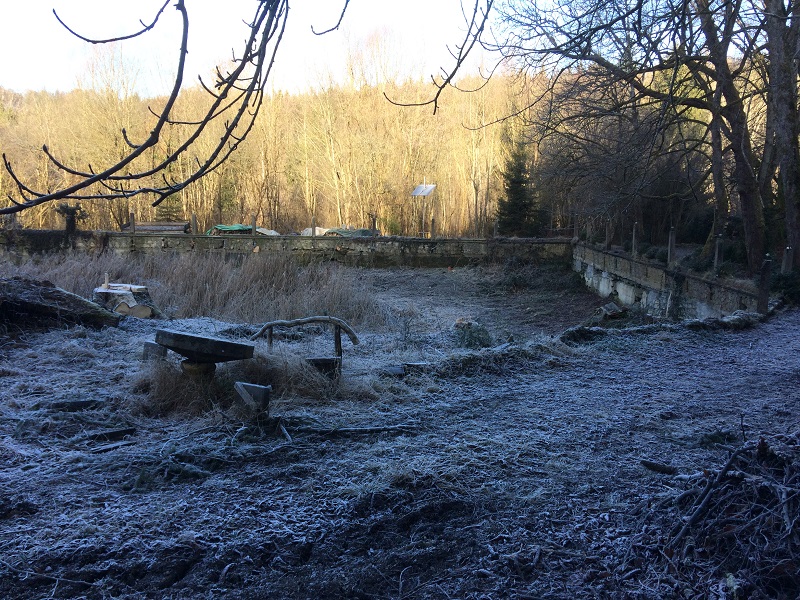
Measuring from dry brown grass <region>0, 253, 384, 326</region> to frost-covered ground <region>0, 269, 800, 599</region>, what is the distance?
14.9 feet

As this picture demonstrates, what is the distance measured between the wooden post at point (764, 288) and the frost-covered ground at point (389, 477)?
213cm

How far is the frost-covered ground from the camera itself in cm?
236

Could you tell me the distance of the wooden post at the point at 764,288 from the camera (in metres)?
7.86

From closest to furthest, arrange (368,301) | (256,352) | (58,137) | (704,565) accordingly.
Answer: (704,565)
(256,352)
(368,301)
(58,137)

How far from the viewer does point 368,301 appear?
1163cm

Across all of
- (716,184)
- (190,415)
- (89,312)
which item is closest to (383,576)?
(190,415)

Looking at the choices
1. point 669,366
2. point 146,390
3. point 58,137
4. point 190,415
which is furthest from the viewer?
point 58,137

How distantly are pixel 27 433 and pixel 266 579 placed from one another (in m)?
2.34

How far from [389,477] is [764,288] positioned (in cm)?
680

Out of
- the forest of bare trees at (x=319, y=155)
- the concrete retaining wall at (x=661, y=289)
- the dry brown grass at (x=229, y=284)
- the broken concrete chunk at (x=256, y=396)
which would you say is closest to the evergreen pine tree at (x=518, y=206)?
the forest of bare trees at (x=319, y=155)

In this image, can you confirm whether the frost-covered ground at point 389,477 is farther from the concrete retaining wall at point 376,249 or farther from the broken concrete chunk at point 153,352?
the concrete retaining wall at point 376,249

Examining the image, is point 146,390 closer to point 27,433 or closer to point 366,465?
point 27,433

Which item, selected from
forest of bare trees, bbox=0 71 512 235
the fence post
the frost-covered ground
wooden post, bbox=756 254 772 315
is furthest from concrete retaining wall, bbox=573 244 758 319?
forest of bare trees, bbox=0 71 512 235

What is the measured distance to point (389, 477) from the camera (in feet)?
10.4
